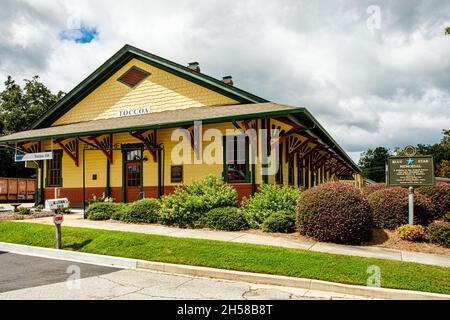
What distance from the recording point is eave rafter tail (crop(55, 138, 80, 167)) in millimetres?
19547

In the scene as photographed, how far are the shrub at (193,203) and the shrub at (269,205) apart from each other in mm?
909

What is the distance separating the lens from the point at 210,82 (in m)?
18.1

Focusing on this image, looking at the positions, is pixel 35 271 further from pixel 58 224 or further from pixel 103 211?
pixel 103 211

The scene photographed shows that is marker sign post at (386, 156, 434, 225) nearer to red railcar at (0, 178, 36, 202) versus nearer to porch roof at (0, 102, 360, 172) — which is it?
porch roof at (0, 102, 360, 172)

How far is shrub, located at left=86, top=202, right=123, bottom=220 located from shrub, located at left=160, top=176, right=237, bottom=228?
2.35 m

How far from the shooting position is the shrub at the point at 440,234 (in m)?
9.37

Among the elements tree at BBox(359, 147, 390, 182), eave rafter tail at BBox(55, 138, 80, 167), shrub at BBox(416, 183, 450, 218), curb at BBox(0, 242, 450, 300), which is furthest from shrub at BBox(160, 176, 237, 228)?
tree at BBox(359, 147, 390, 182)

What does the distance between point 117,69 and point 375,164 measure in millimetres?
112002

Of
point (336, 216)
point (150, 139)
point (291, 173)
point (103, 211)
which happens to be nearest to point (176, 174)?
point (150, 139)

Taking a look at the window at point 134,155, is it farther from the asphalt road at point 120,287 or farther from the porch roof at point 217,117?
the asphalt road at point 120,287

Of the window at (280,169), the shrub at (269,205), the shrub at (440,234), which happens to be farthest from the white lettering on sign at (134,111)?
the shrub at (440,234)

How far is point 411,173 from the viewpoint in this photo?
431 inches
